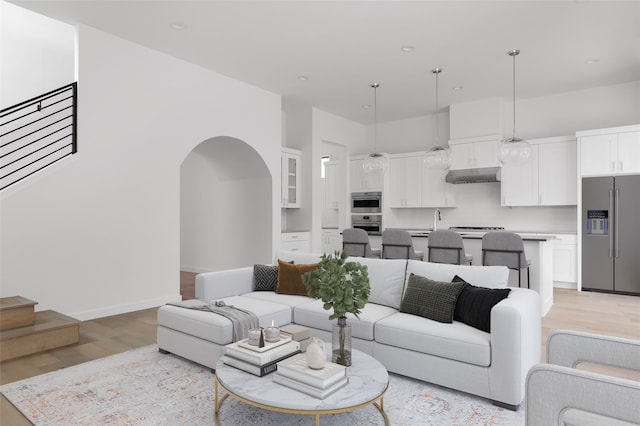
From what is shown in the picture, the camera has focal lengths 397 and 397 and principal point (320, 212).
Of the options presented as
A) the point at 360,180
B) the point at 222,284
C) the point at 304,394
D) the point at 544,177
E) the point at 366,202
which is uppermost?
the point at 360,180

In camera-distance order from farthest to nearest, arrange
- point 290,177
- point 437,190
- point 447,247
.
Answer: point 437,190
point 290,177
point 447,247

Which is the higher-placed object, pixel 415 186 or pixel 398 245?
pixel 415 186

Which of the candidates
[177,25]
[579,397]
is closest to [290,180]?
[177,25]

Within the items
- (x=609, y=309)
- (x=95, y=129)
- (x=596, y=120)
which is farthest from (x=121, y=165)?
(x=596, y=120)

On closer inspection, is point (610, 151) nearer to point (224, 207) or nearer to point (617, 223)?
point (617, 223)

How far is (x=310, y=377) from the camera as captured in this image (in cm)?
187

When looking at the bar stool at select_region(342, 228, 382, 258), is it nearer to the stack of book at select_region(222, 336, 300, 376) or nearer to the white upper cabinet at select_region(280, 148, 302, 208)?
the white upper cabinet at select_region(280, 148, 302, 208)

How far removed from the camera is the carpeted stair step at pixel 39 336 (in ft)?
10.3

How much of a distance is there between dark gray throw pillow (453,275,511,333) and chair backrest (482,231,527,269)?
1874mm

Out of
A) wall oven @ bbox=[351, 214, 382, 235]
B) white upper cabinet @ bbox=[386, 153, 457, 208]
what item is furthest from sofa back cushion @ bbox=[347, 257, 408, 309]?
wall oven @ bbox=[351, 214, 382, 235]

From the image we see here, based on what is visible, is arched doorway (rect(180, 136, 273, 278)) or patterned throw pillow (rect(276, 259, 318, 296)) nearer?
patterned throw pillow (rect(276, 259, 318, 296))

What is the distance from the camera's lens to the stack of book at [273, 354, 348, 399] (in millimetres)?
1847

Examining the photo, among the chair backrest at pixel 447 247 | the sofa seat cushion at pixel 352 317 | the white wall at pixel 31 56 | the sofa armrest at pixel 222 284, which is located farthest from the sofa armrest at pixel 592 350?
the white wall at pixel 31 56

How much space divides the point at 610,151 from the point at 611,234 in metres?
1.20
